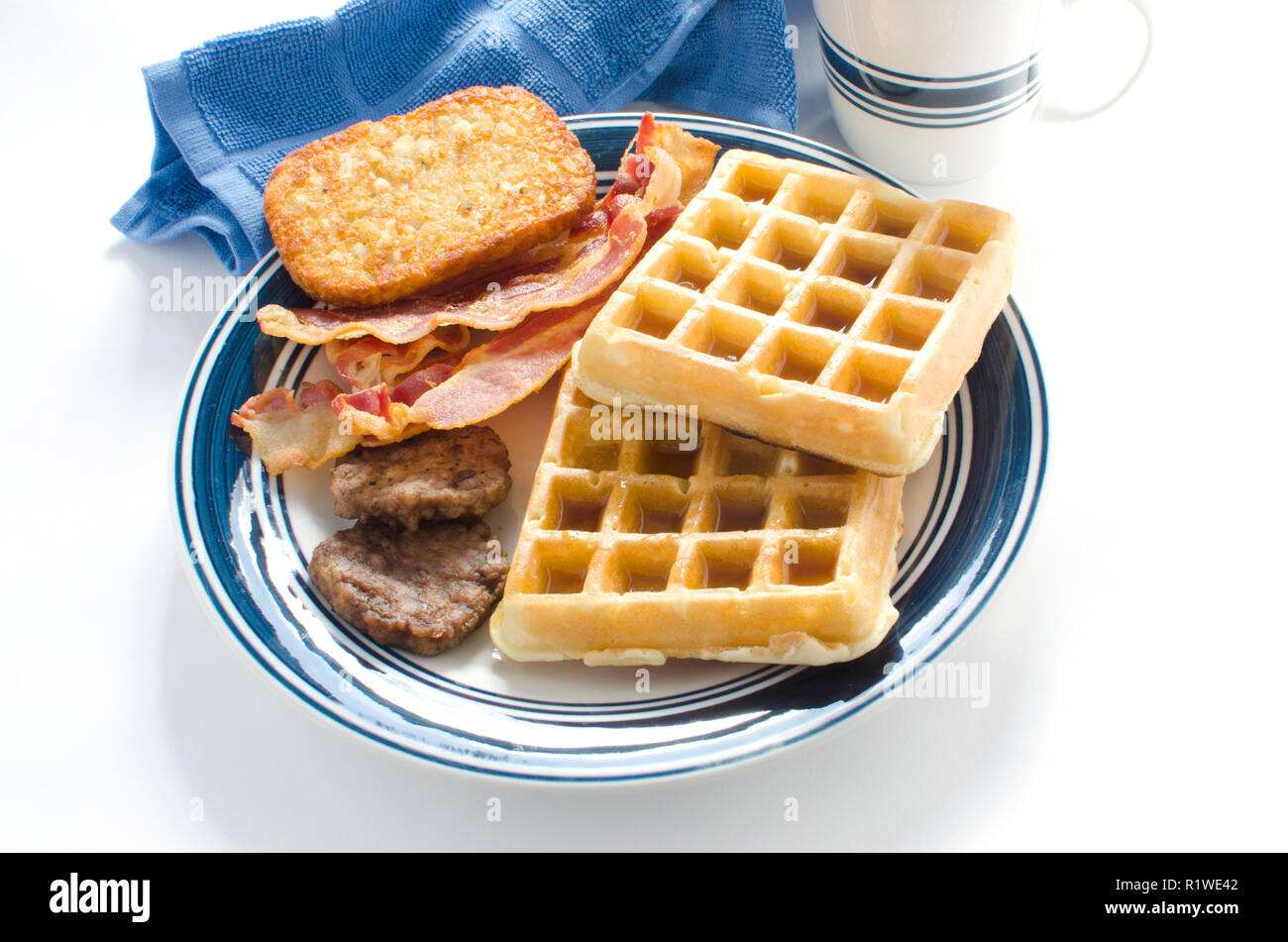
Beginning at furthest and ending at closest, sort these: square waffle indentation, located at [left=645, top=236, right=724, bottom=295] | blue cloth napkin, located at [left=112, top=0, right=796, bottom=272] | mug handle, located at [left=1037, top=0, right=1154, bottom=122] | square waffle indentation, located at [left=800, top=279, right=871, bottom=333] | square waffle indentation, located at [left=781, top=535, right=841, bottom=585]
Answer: blue cloth napkin, located at [left=112, top=0, right=796, bottom=272] < mug handle, located at [left=1037, top=0, right=1154, bottom=122] < square waffle indentation, located at [left=645, top=236, right=724, bottom=295] < square waffle indentation, located at [left=800, top=279, right=871, bottom=333] < square waffle indentation, located at [left=781, top=535, right=841, bottom=585]

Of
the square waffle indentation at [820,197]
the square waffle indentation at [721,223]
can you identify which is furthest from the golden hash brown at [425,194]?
the square waffle indentation at [820,197]

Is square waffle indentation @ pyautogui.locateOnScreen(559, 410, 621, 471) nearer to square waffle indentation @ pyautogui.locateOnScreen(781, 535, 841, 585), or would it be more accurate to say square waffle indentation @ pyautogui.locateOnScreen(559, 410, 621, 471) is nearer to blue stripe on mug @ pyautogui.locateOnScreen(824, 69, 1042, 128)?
square waffle indentation @ pyautogui.locateOnScreen(781, 535, 841, 585)

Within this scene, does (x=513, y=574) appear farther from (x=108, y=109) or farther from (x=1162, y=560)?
(x=108, y=109)

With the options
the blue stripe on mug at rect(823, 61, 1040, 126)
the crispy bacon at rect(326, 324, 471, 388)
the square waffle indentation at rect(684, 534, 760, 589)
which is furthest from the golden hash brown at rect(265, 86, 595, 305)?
the square waffle indentation at rect(684, 534, 760, 589)

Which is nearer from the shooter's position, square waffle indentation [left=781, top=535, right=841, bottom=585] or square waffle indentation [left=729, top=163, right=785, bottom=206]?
square waffle indentation [left=781, top=535, right=841, bottom=585]

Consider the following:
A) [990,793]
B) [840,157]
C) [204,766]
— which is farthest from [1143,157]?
[204,766]

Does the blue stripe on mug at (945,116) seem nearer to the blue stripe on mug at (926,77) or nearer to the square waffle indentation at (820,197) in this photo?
the blue stripe on mug at (926,77)
